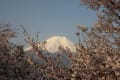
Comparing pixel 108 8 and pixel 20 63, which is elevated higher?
pixel 108 8

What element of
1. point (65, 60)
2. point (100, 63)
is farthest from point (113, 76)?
point (65, 60)

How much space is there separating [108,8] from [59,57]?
5.83ft

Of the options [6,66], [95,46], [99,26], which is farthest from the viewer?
[6,66]

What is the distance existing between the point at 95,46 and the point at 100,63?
0.65 meters

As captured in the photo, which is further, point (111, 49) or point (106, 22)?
point (106, 22)

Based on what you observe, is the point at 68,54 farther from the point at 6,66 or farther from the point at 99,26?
the point at 6,66

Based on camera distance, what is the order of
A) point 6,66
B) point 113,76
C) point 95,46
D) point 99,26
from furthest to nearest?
1. point 6,66
2. point 99,26
3. point 95,46
4. point 113,76

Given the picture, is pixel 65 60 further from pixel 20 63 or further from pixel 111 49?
pixel 20 63

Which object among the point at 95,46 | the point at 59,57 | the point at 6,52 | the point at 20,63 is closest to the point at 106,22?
the point at 95,46

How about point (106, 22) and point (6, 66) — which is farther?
point (6, 66)

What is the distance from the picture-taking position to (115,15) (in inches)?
344

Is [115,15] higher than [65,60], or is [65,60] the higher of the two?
[115,15]

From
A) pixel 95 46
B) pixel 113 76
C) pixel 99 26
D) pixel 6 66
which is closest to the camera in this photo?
pixel 113 76

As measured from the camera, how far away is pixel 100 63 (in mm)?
7840
